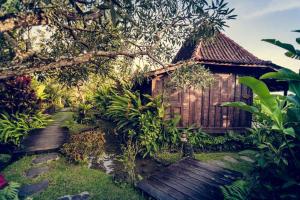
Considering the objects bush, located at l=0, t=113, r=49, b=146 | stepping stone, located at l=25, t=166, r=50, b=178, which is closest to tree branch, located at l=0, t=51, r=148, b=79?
stepping stone, located at l=25, t=166, r=50, b=178

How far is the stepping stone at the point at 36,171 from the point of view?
7.49 meters

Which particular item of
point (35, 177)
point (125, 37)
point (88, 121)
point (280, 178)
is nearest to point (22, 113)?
point (88, 121)

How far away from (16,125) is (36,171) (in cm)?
381

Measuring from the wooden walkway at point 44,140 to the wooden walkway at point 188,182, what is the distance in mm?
4973

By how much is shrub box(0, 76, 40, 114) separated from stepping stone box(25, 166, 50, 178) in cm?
445

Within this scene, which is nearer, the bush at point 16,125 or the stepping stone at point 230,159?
the stepping stone at point 230,159

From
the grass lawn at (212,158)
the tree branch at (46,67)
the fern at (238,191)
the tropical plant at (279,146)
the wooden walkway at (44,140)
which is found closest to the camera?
the tropical plant at (279,146)

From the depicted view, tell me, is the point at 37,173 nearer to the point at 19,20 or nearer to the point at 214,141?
the point at 19,20

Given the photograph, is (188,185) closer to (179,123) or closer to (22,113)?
(179,123)

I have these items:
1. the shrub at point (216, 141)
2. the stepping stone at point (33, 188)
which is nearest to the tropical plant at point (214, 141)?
the shrub at point (216, 141)

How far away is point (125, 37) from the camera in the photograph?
5.55 metres

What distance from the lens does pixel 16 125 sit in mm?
10555

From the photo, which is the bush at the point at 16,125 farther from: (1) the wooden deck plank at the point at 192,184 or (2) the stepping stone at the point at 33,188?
(1) the wooden deck plank at the point at 192,184

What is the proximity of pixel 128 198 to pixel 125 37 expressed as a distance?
158 inches
